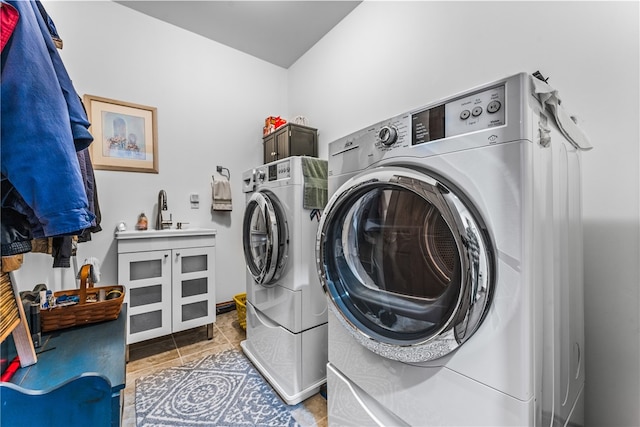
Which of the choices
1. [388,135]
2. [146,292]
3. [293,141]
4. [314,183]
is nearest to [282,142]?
[293,141]

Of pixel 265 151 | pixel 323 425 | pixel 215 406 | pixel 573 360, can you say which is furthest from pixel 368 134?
pixel 265 151

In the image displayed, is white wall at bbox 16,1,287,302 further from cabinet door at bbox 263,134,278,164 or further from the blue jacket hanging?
the blue jacket hanging

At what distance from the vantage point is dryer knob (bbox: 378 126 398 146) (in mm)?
848

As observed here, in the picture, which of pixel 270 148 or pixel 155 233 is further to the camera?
pixel 270 148

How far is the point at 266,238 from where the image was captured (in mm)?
1622

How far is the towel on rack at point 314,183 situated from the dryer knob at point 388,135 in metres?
0.68

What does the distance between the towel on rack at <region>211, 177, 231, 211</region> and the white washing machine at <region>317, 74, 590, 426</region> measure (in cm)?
183

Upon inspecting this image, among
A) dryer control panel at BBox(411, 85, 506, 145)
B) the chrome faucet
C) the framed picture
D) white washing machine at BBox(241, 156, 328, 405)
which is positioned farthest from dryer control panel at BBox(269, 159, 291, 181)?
the framed picture

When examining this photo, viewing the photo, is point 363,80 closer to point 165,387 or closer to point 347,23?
point 347,23

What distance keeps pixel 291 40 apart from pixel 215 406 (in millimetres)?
2992

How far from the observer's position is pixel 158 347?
2094 millimetres

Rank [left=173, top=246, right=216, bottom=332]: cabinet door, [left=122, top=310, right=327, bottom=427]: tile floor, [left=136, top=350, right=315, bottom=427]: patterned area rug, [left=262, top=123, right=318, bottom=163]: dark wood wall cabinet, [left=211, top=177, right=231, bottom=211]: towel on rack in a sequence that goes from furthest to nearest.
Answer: [left=211, top=177, right=231, bottom=211]: towel on rack → [left=262, top=123, right=318, bottom=163]: dark wood wall cabinet → [left=173, top=246, right=216, bottom=332]: cabinet door → [left=122, top=310, right=327, bottom=427]: tile floor → [left=136, top=350, right=315, bottom=427]: patterned area rug

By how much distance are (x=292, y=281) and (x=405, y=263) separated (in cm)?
74

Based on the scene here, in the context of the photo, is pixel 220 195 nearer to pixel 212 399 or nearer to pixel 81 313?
pixel 81 313
